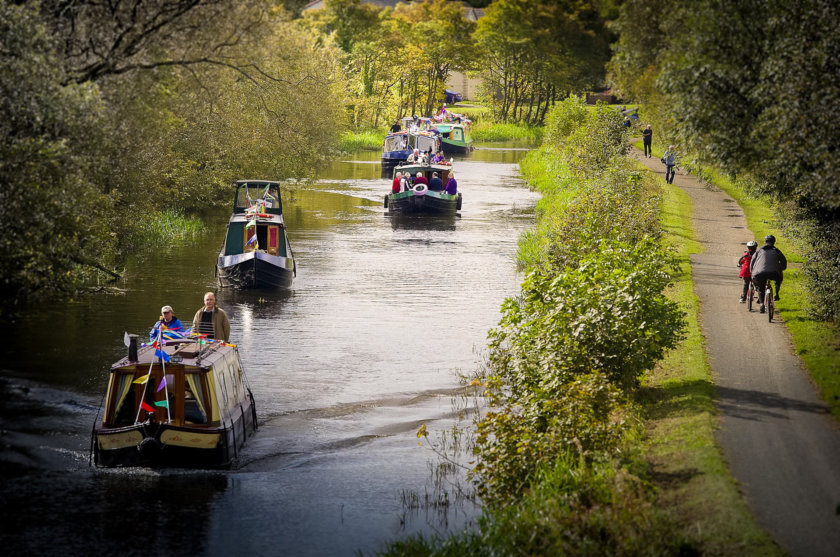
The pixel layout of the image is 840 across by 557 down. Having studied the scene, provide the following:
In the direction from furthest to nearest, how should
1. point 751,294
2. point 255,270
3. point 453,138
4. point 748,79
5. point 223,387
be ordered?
point 453,138
point 255,270
point 751,294
point 223,387
point 748,79

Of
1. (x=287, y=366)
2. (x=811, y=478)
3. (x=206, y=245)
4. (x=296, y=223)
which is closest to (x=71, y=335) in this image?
(x=287, y=366)

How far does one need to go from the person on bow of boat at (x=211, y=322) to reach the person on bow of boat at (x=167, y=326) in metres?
0.76

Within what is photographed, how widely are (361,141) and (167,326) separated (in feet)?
229

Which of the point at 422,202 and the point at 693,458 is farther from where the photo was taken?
the point at 422,202

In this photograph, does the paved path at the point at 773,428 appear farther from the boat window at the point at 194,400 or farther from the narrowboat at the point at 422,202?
the narrowboat at the point at 422,202

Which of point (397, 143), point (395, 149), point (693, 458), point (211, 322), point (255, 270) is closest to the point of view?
point (693, 458)

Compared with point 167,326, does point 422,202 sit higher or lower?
higher

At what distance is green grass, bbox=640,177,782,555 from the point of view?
10820 millimetres

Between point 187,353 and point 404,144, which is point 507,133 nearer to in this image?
point 404,144

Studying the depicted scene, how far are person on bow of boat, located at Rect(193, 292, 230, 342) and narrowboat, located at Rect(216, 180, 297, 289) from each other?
11.6m

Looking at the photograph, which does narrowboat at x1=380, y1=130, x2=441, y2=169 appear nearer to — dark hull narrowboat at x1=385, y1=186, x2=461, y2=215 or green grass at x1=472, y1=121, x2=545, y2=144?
dark hull narrowboat at x1=385, y1=186, x2=461, y2=215

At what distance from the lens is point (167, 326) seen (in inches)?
682

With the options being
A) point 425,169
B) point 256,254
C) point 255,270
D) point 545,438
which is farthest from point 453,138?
point 545,438

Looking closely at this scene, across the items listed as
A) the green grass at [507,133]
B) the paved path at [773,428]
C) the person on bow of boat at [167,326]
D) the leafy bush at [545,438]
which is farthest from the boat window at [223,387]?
the green grass at [507,133]
